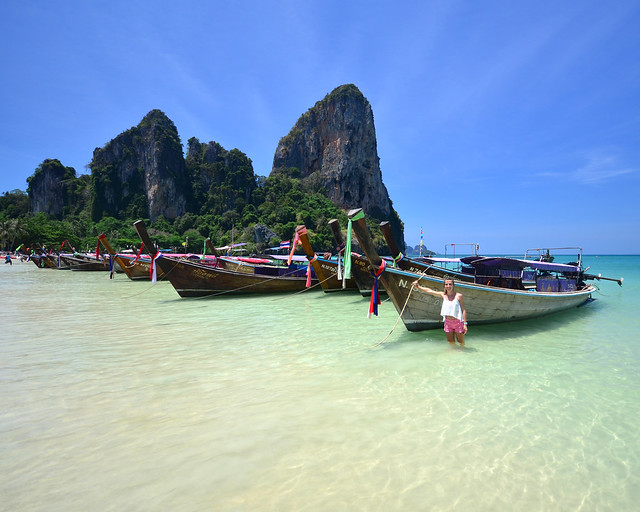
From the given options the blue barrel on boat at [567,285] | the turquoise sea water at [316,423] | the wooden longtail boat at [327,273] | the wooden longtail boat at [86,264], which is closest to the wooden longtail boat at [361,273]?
the wooden longtail boat at [327,273]

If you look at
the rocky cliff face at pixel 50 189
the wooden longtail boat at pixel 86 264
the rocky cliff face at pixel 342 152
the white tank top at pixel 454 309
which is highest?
the rocky cliff face at pixel 342 152

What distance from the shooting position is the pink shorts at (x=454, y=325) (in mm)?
6766

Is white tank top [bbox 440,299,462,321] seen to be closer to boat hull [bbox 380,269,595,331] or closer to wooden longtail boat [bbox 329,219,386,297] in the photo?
boat hull [bbox 380,269,595,331]

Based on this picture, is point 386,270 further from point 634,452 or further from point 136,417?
point 136,417

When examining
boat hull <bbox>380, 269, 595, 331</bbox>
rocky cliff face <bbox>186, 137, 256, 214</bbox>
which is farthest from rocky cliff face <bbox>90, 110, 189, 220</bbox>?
boat hull <bbox>380, 269, 595, 331</bbox>

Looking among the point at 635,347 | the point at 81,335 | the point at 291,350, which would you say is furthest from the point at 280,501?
the point at 635,347

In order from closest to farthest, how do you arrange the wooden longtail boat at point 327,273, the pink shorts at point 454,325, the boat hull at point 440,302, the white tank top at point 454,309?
the white tank top at point 454,309
the pink shorts at point 454,325
the boat hull at point 440,302
the wooden longtail boat at point 327,273

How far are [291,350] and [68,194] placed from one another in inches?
4384

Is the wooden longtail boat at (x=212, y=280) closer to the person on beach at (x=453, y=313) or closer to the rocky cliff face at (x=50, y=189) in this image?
the person on beach at (x=453, y=313)

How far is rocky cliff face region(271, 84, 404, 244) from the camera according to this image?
11162 cm

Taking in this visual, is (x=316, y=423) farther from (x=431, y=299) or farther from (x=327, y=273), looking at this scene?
(x=327, y=273)

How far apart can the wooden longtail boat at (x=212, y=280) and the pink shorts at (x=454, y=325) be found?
30.7 ft

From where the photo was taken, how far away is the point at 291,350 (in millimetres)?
6891

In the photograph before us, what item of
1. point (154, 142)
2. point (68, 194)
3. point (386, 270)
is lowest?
point (386, 270)
